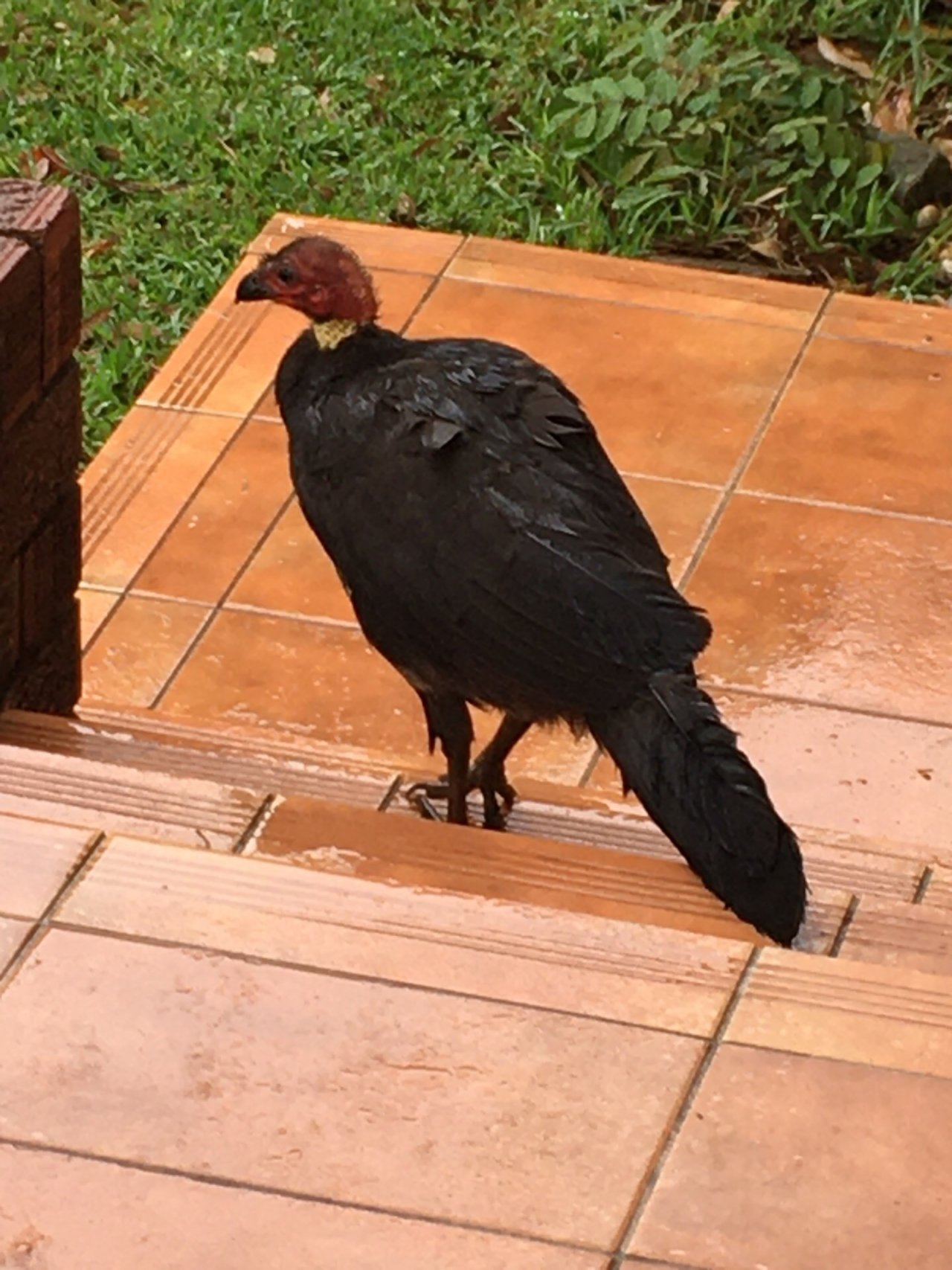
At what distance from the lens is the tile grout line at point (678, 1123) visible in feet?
6.81

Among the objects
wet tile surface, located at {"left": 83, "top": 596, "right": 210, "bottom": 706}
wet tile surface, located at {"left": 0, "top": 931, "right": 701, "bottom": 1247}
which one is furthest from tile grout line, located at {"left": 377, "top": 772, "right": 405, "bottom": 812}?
wet tile surface, located at {"left": 0, "top": 931, "right": 701, "bottom": 1247}

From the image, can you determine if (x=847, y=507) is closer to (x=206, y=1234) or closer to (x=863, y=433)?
(x=863, y=433)

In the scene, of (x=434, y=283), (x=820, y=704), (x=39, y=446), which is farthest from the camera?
(x=434, y=283)

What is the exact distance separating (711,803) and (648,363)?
2.51 metres

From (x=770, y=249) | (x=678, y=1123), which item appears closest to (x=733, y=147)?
(x=770, y=249)

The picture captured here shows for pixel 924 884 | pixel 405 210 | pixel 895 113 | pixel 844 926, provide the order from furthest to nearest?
pixel 895 113, pixel 405 210, pixel 924 884, pixel 844 926

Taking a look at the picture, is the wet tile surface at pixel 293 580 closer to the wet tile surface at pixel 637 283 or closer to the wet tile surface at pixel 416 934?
the wet tile surface at pixel 637 283

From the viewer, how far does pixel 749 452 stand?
200 inches

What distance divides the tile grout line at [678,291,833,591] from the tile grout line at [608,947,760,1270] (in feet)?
7.34

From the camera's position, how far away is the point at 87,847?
8.65 ft

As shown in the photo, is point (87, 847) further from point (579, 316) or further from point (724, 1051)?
point (579, 316)

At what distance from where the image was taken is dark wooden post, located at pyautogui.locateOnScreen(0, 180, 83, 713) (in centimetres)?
346

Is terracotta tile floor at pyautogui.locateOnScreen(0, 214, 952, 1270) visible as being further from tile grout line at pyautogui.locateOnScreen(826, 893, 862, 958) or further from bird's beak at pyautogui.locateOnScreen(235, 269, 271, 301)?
bird's beak at pyautogui.locateOnScreen(235, 269, 271, 301)

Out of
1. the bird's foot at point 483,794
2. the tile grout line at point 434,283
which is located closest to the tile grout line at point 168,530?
the tile grout line at point 434,283
